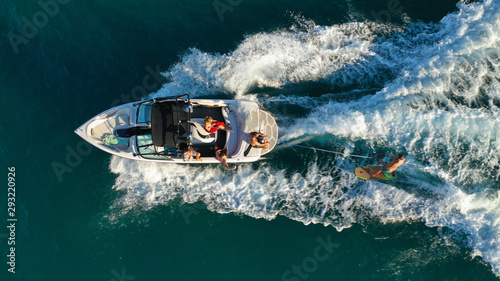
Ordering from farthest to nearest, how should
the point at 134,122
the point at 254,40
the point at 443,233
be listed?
the point at 254,40, the point at 443,233, the point at 134,122

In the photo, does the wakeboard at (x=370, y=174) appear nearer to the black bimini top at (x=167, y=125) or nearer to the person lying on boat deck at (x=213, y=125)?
the person lying on boat deck at (x=213, y=125)

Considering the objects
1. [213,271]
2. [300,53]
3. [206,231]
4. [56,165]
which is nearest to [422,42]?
[300,53]

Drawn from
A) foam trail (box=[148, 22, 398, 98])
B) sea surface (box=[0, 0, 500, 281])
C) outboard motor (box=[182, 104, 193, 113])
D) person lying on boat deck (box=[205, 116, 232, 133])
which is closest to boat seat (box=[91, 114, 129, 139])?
sea surface (box=[0, 0, 500, 281])

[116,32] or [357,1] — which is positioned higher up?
[116,32]

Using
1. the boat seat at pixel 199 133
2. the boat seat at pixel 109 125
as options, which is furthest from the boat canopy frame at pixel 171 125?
the boat seat at pixel 109 125

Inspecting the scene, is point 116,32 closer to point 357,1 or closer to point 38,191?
point 38,191

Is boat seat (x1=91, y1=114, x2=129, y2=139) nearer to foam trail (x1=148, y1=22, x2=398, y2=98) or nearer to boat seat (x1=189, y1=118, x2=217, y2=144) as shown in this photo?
foam trail (x1=148, y1=22, x2=398, y2=98)
